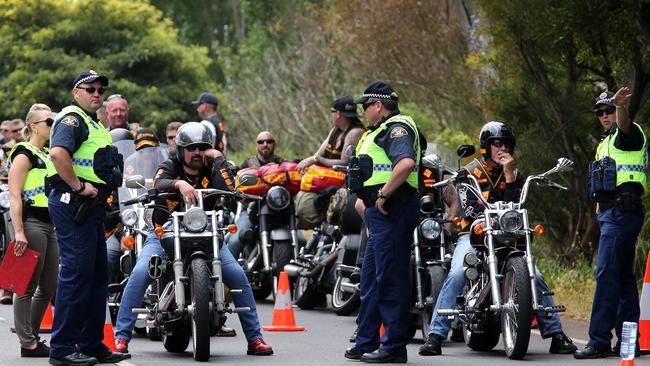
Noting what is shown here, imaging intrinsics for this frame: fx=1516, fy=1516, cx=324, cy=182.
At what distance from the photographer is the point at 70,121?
10.5 m

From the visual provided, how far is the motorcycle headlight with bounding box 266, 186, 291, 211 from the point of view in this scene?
16.2 m

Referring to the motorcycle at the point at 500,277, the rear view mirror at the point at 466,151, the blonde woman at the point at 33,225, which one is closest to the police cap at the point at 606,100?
the motorcycle at the point at 500,277

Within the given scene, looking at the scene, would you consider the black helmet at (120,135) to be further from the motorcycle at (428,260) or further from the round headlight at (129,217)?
the motorcycle at (428,260)

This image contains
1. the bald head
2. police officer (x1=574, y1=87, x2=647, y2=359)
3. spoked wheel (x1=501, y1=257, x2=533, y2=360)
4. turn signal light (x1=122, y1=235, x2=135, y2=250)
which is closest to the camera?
spoked wheel (x1=501, y1=257, x2=533, y2=360)

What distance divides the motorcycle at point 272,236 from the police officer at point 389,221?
204 inches

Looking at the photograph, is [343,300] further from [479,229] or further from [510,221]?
[510,221]

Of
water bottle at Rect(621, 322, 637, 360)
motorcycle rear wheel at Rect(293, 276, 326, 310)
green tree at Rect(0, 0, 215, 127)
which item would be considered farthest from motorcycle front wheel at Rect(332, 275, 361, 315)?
green tree at Rect(0, 0, 215, 127)

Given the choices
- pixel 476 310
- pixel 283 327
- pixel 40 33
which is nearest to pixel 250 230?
pixel 283 327

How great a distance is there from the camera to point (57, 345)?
10578 millimetres

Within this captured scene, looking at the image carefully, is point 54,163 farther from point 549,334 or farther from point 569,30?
point 569,30

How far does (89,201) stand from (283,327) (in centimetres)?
357

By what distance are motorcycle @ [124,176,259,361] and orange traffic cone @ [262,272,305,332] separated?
1883 mm

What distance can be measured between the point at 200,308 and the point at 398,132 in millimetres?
Result: 1891

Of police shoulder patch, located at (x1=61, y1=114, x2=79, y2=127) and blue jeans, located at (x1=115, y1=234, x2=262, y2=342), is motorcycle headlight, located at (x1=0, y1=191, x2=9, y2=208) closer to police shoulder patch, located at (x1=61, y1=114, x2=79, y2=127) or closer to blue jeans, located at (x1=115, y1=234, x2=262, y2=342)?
blue jeans, located at (x1=115, y1=234, x2=262, y2=342)
